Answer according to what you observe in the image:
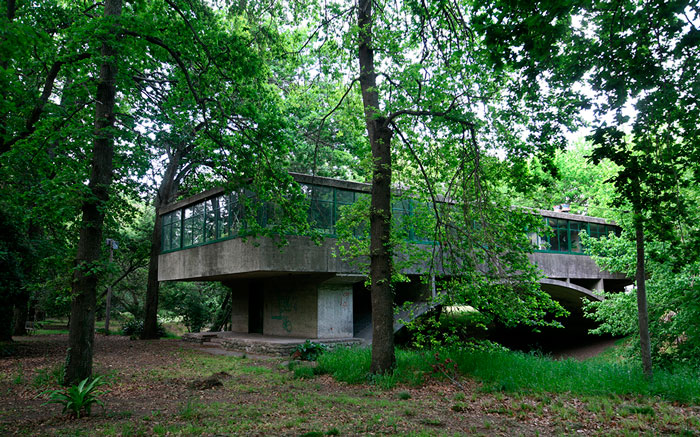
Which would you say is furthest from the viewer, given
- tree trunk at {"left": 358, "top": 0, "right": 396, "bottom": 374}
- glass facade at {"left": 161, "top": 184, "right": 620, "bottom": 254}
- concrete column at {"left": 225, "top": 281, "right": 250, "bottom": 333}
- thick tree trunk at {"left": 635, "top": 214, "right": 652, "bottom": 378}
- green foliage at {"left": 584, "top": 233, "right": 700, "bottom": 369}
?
concrete column at {"left": 225, "top": 281, "right": 250, "bottom": 333}

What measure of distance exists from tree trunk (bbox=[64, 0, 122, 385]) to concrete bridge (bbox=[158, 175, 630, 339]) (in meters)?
4.63

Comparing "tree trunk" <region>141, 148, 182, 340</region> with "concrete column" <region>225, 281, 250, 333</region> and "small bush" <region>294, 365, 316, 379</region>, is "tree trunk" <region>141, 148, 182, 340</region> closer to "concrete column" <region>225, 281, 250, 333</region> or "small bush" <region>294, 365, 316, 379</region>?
"concrete column" <region>225, 281, 250, 333</region>

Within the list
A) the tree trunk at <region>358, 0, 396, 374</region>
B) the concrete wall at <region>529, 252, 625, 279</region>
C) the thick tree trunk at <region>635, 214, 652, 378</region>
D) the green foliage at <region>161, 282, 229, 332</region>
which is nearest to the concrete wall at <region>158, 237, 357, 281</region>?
the tree trunk at <region>358, 0, 396, 374</region>

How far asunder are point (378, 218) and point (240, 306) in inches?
592

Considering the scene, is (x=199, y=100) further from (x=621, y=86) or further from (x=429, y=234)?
(x=621, y=86)

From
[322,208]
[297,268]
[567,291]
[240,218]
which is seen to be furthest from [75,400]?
[567,291]

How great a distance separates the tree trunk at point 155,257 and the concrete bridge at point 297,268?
2.18 ft

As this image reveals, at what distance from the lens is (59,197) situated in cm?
840

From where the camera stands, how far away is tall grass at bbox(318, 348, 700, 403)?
796cm

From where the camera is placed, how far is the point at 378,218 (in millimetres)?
10383

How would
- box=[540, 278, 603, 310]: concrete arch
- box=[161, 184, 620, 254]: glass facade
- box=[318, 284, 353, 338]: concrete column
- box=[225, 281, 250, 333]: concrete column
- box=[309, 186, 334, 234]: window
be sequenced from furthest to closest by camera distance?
box=[225, 281, 250, 333]: concrete column < box=[540, 278, 603, 310]: concrete arch < box=[318, 284, 353, 338]: concrete column < box=[309, 186, 334, 234]: window < box=[161, 184, 620, 254]: glass facade

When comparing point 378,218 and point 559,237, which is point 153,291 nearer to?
point 378,218

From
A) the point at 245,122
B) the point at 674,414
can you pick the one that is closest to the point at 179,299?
the point at 245,122

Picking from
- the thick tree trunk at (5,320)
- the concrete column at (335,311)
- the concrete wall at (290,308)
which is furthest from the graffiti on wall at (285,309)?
the thick tree trunk at (5,320)
